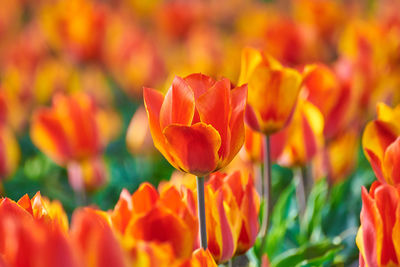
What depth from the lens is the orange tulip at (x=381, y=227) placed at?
510 millimetres

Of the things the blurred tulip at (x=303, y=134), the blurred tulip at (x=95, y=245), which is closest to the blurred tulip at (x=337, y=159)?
the blurred tulip at (x=303, y=134)

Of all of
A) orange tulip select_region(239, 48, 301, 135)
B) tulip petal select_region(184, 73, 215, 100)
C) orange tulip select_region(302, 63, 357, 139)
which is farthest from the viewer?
orange tulip select_region(302, 63, 357, 139)

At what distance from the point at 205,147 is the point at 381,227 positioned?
0.16 m

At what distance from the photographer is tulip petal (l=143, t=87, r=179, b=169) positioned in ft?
1.84

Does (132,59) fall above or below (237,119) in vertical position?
below

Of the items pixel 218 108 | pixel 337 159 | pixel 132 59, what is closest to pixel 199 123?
pixel 218 108

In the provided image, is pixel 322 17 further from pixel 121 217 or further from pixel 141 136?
pixel 121 217

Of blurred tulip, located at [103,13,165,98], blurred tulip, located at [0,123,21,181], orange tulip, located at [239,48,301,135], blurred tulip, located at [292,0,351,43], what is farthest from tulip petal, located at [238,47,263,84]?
blurred tulip, located at [292,0,351,43]

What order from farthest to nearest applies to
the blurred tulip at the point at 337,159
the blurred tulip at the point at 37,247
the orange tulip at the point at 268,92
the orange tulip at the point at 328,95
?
the blurred tulip at the point at 337,159 → the orange tulip at the point at 328,95 → the orange tulip at the point at 268,92 → the blurred tulip at the point at 37,247

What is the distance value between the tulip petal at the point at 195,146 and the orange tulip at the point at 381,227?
134mm

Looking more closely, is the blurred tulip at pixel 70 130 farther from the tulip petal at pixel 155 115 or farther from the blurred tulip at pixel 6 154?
the tulip petal at pixel 155 115

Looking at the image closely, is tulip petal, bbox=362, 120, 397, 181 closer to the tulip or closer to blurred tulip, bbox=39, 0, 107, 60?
the tulip

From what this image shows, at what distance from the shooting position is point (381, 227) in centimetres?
52

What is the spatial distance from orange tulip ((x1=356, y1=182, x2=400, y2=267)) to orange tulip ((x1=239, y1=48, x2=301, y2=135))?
0.67 ft
